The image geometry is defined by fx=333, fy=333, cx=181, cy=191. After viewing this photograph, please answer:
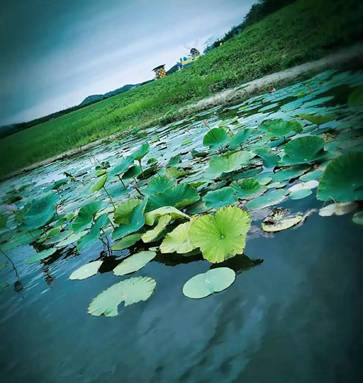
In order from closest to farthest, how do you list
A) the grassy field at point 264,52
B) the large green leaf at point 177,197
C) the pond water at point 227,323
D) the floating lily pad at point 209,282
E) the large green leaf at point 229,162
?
the pond water at point 227,323 → the floating lily pad at point 209,282 → the large green leaf at point 177,197 → the large green leaf at point 229,162 → the grassy field at point 264,52

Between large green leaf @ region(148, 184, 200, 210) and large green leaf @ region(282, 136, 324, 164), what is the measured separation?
1.85ft

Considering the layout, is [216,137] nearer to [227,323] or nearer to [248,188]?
[248,188]

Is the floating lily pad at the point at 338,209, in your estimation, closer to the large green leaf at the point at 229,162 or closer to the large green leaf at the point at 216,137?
the large green leaf at the point at 229,162

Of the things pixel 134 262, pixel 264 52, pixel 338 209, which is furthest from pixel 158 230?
pixel 264 52

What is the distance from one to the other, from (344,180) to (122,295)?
1031mm

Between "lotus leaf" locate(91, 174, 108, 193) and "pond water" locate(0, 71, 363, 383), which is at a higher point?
"lotus leaf" locate(91, 174, 108, 193)

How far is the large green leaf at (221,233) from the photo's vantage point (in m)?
1.36

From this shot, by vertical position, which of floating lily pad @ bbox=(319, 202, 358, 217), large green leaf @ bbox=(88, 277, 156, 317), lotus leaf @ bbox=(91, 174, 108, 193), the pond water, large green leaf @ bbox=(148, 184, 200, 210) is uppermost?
lotus leaf @ bbox=(91, 174, 108, 193)

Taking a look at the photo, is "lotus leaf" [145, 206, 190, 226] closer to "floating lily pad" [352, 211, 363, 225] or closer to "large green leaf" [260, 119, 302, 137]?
"floating lily pad" [352, 211, 363, 225]

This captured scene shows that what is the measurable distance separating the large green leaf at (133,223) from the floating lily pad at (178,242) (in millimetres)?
221

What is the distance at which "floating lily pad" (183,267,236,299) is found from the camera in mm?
1216

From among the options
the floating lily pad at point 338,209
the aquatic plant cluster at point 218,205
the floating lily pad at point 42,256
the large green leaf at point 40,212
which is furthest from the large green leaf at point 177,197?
the large green leaf at point 40,212

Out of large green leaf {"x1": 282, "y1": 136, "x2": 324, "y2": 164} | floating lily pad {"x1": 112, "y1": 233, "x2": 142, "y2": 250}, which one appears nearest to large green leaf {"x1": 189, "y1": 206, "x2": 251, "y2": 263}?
floating lily pad {"x1": 112, "y1": 233, "x2": 142, "y2": 250}

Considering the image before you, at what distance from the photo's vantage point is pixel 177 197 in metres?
1.94
